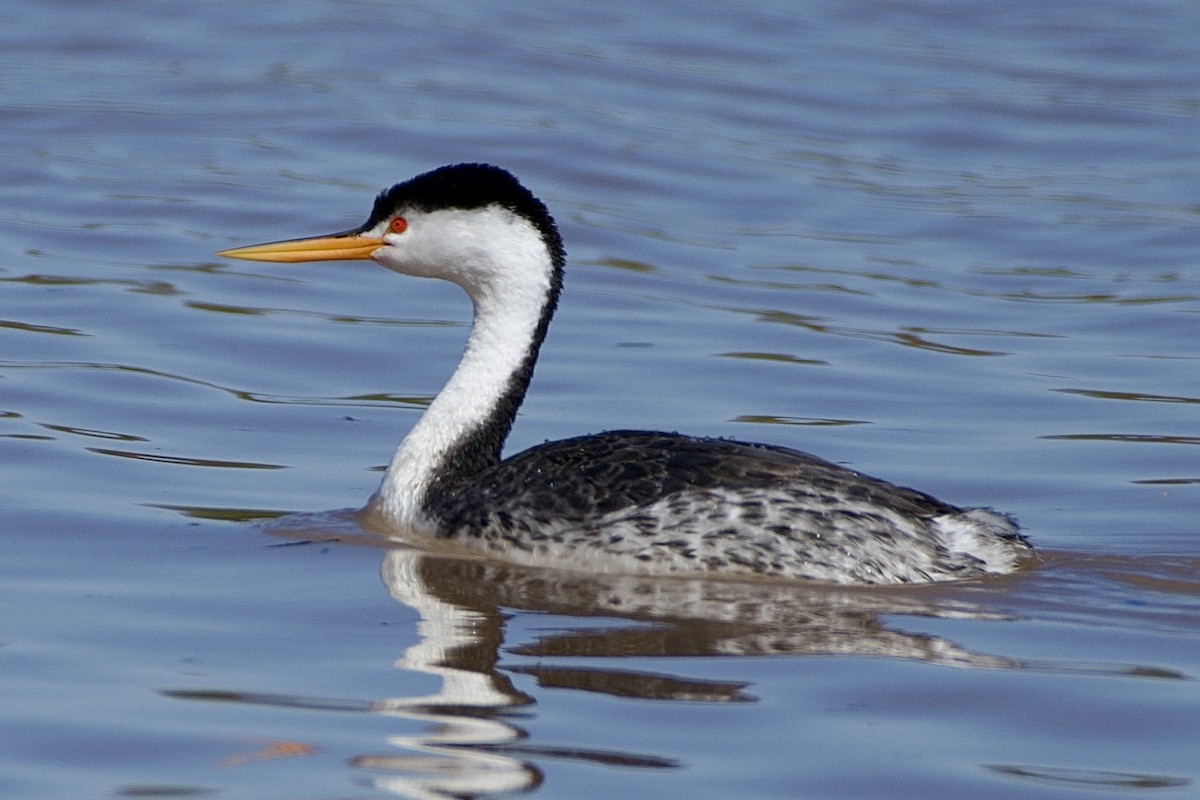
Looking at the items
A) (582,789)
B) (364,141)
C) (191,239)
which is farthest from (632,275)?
(582,789)

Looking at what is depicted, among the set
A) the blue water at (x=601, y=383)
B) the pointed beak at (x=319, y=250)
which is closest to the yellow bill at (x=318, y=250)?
the pointed beak at (x=319, y=250)

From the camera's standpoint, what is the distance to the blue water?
5.66 m

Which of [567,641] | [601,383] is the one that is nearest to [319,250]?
[601,383]

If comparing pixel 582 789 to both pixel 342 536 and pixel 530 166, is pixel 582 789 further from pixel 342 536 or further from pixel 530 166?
pixel 530 166

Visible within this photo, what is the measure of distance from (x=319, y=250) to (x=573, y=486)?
1.78 metres

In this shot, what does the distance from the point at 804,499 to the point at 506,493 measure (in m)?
1.11

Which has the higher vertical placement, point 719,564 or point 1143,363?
point 1143,363

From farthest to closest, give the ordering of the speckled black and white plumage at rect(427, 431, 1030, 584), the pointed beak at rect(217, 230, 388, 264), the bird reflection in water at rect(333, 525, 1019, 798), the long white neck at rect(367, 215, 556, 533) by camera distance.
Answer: the pointed beak at rect(217, 230, 388, 264)
the long white neck at rect(367, 215, 556, 533)
the speckled black and white plumage at rect(427, 431, 1030, 584)
the bird reflection in water at rect(333, 525, 1019, 798)

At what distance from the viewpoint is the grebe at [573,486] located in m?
7.46

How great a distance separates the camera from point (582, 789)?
17.1 ft

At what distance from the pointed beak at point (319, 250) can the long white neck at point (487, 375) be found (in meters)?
0.43

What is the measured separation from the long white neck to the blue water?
410 mm

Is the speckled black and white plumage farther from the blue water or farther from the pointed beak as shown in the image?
the pointed beak

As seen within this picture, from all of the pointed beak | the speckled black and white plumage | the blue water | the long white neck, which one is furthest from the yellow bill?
the speckled black and white plumage
